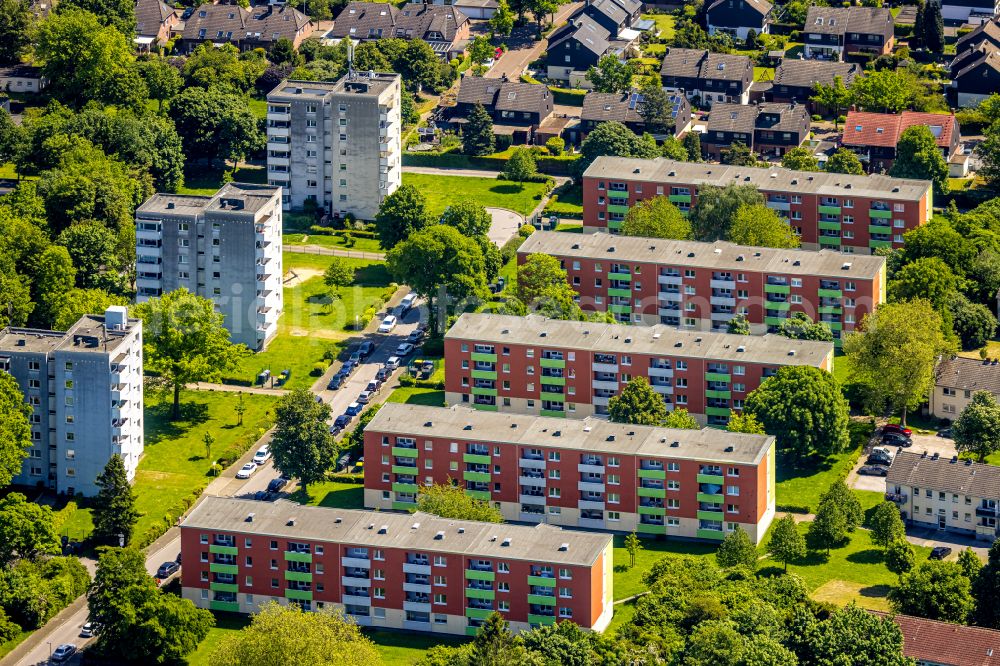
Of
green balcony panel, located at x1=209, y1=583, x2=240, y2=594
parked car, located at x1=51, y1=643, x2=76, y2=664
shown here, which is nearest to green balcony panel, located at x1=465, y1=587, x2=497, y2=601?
green balcony panel, located at x1=209, y1=583, x2=240, y2=594

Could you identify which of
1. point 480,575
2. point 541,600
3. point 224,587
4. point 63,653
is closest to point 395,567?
point 480,575

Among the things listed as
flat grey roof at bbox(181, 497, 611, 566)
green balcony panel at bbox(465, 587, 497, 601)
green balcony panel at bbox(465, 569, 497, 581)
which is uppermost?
flat grey roof at bbox(181, 497, 611, 566)

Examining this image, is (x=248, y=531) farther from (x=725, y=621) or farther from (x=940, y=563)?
(x=940, y=563)

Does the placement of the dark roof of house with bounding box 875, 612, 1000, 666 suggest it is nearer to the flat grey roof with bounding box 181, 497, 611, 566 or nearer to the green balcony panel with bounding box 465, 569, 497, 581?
the flat grey roof with bounding box 181, 497, 611, 566

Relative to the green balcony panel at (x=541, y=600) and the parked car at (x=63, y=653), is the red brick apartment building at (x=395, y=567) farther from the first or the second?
the parked car at (x=63, y=653)

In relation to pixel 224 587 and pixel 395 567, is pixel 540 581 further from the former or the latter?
pixel 224 587

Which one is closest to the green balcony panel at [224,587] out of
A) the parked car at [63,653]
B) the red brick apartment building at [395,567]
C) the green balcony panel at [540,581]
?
the red brick apartment building at [395,567]
